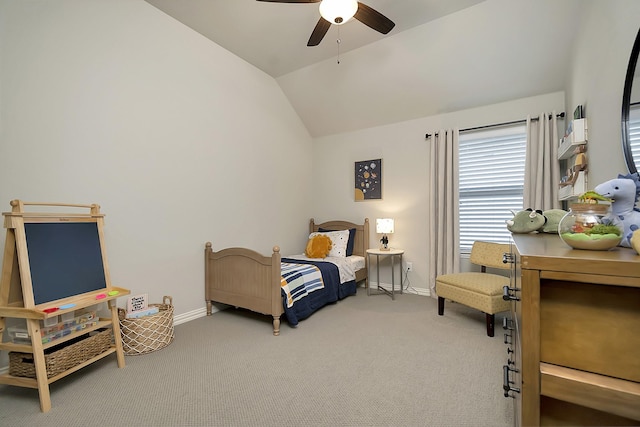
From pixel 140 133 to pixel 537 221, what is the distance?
3.16 meters

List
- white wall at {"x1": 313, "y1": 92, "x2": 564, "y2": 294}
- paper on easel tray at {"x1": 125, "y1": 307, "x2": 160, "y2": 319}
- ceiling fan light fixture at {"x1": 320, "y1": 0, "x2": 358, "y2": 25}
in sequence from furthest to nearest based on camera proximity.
A: 1. white wall at {"x1": 313, "y1": 92, "x2": 564, "y2": 294}
2. paper on easel tray at {"x1": 125, "y1": 307, "x2": 160, "y2": 319}
3. ceiling fan light fixture at {"x1": 320, "y1": 0, "x2": 358, "y2": 25}

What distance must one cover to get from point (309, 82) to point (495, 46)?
221 cm

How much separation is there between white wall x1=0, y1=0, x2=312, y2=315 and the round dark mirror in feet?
10.8

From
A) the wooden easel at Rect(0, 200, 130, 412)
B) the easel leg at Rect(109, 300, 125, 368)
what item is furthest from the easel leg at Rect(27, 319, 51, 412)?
the easel leg at Rect(109, 300, 125, 368)

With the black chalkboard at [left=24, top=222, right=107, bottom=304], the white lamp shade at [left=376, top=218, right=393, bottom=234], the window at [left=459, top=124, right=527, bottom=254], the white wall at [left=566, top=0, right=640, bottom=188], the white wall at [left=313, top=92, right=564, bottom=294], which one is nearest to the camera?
the white wall at [left=566, top=0, right=640, bottom=188]

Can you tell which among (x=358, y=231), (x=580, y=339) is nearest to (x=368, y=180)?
(x=358, y=231)

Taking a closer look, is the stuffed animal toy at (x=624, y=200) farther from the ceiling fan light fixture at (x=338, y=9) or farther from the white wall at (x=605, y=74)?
the ceiling fan light fixture at (x=338, y=9)

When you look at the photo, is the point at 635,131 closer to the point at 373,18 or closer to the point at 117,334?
the point at 373,18

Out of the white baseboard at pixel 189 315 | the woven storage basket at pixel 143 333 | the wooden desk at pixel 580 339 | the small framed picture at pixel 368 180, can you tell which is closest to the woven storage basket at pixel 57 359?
the woven storage basket at pixel 143 333

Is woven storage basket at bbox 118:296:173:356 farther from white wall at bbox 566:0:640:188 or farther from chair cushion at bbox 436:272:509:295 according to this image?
white wall at bbox 566:0:640:188

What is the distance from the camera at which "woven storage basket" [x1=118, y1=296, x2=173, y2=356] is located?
226cm

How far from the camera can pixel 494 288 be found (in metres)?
2.57

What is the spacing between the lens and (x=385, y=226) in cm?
382

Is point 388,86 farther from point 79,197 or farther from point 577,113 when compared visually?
point 79,197
